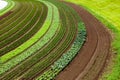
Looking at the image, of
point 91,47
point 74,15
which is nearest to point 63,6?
point 74,15

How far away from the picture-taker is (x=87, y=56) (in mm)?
21281

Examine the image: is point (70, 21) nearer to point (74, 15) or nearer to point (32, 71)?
point (74, 15)

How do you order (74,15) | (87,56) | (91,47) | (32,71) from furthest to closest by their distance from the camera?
(74,15)
(91,47)
(87,56)
(32,71)

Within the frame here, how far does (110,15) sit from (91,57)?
1699 centimetres

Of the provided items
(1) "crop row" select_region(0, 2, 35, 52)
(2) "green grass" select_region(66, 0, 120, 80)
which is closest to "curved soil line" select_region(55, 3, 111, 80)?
(2) "green grass" select_region(66, 0, 120, 80)

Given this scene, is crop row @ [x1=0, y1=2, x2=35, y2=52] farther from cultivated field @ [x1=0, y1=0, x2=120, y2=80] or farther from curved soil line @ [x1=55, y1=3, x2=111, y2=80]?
curved soil line @ [x1=55, y1=3, x2=111, y2=80]

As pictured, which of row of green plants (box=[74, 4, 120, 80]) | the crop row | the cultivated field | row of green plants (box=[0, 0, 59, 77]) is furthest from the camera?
the crop row

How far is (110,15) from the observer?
36.1 metres

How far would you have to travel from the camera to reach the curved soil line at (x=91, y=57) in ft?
59.1

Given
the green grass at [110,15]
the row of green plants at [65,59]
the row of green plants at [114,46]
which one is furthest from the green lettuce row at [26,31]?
the green grass at [110,15]

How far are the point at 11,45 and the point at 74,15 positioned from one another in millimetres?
14490

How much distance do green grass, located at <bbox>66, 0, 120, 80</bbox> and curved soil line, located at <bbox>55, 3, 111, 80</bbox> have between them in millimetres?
944

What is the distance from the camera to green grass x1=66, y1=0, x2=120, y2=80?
18.5 metres

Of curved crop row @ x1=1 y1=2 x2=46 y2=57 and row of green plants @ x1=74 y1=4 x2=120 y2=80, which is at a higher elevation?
curved crop row @ x1=1 y1=2 x2=46 y2=57
